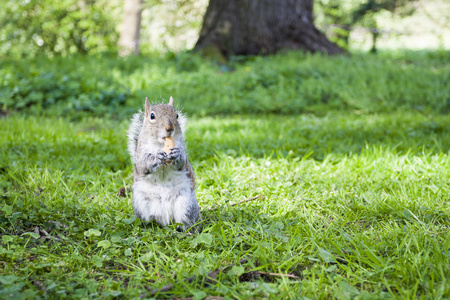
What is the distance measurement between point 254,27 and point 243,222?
6.40 meters

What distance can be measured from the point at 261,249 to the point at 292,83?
189 inches

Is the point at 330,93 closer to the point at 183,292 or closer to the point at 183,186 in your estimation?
the point at 183,186

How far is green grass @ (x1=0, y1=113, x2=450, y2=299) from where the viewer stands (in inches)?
66.1

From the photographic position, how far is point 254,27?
26.2ft

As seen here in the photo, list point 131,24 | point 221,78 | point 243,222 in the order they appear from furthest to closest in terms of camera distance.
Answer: point 131,24 < point 221,78 < point 243,222

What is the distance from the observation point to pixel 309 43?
8.43 metres

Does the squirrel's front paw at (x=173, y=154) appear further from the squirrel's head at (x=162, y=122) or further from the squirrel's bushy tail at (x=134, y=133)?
the squirrel's bushy tail at (x=134, y=133)

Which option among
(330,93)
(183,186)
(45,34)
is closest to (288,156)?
(183,186)

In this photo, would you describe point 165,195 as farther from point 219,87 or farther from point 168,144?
point 219,87

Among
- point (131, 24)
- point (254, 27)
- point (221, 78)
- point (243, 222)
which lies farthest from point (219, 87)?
point (131, 24)

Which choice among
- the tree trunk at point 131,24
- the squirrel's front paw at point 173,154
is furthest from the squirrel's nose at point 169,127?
the tree trunk at point 131,24

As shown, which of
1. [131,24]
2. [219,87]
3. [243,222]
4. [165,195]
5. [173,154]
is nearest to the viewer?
[173,154]

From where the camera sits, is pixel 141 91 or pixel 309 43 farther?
pixel 309 43

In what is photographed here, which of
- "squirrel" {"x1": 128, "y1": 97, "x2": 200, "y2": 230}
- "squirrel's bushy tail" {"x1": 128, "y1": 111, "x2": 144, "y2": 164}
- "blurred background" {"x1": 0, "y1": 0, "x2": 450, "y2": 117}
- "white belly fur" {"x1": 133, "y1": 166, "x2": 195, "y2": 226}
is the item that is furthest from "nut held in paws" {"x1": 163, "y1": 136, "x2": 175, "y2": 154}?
"blurred background" {"x1": 0, "y1": 0, "x2": 450, "y2": 117}
